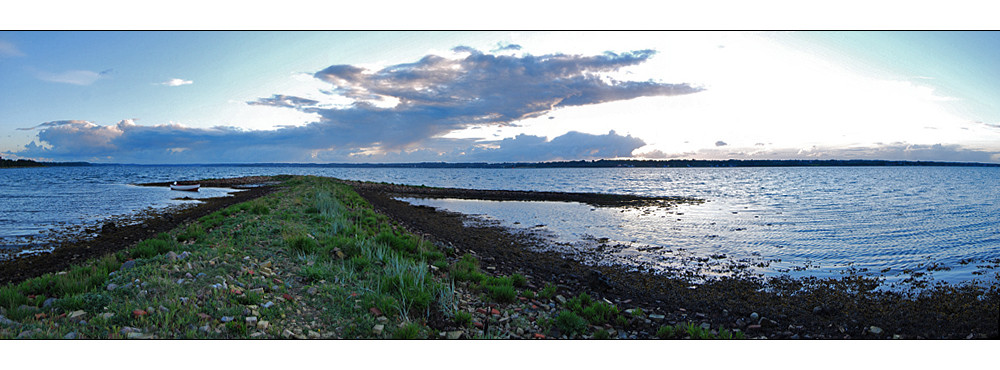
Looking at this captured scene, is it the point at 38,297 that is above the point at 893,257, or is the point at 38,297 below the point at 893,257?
above

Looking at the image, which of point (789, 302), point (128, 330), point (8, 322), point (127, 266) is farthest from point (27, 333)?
point (789, 302)

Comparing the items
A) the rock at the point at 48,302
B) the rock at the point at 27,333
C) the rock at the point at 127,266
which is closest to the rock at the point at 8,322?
the rock at the point at 27,333

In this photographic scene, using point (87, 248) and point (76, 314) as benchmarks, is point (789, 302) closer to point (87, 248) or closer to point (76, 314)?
point (76, 314)

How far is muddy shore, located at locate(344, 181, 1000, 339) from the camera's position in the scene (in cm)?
771

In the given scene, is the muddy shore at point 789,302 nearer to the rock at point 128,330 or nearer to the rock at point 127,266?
the rock at point 128,330

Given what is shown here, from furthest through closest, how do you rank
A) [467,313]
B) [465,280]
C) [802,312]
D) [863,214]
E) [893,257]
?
[863,214] < [893,257] < [465,280] < [802,312] < [467,313]

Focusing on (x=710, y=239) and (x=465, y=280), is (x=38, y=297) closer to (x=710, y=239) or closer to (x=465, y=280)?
(x=465, y=280)

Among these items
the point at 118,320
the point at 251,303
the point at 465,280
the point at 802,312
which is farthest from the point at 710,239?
the point at 118,320

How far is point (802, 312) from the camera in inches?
354

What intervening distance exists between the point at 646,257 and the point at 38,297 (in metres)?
15.6

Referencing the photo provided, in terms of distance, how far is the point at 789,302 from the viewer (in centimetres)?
976

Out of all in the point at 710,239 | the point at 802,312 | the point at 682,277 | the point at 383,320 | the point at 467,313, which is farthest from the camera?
the point at 710,239

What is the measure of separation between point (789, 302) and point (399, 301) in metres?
8.93

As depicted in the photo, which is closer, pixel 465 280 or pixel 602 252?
pixel 465 280
